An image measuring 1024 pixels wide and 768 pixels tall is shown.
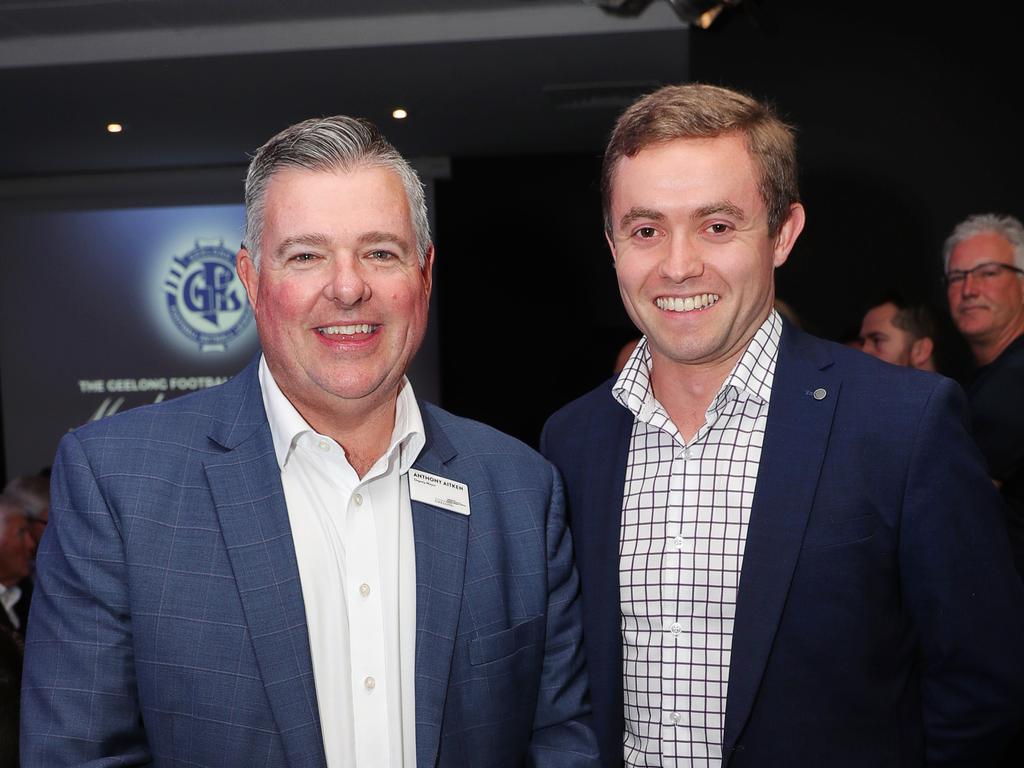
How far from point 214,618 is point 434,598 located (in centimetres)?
35

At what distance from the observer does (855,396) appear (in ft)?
6.29

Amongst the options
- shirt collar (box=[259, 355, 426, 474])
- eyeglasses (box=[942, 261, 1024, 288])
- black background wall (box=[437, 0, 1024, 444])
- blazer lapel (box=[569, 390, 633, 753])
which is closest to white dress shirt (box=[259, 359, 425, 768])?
shirt collar (box=[259, 355, 426, 474])

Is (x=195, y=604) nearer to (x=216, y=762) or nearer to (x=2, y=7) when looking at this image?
(x=216, y=762)

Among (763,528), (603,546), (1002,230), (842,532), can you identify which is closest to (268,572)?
(603,546)

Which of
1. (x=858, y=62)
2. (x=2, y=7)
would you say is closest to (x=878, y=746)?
(x=858, y=62)

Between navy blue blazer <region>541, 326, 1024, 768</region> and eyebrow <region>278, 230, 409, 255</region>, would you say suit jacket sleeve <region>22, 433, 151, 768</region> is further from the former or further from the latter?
navy blue blazer <region>541, 326, 1024, 768</region>

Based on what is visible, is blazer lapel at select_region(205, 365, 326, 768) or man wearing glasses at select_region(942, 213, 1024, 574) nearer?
blazer lapel at select_region(205, 365, 326, 768)

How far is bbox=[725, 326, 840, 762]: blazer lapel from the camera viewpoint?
181cm

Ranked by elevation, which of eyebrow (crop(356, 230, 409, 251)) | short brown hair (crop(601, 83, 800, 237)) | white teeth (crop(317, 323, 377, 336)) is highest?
short brown hair (crop(601, 83, 800, 237))

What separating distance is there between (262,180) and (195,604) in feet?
2.25

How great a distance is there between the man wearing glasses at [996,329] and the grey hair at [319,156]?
2407mm

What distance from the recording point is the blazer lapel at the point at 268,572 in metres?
1.58

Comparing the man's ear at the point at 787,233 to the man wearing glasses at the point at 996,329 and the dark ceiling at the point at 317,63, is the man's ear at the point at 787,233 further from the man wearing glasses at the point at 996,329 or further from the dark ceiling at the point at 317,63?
the dark ceiling at the point at 317,63

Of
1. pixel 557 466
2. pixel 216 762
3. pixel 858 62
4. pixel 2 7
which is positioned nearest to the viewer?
pixel 216 762
